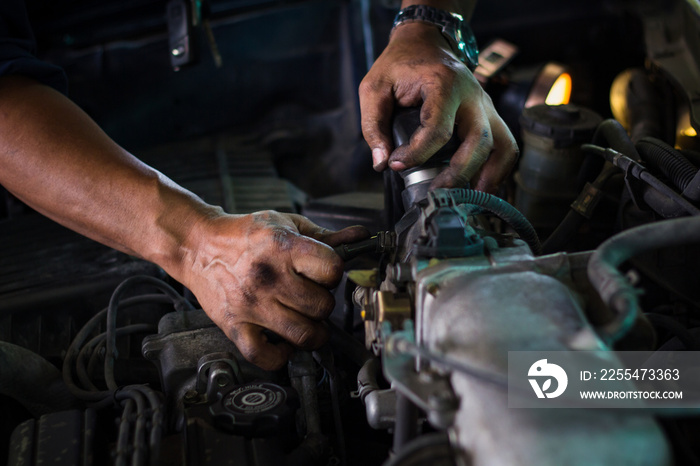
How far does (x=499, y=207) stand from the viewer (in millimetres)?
968

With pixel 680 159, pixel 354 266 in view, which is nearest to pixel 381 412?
pixel 354 266

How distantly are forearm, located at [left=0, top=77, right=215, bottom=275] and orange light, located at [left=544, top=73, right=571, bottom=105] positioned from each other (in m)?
1.25

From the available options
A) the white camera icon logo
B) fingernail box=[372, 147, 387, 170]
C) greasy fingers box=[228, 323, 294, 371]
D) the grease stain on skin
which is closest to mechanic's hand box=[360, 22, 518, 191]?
fingernail box=[372, 147, 387, 170]

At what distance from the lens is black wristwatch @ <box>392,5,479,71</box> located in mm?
1533

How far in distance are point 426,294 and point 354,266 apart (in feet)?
2.05

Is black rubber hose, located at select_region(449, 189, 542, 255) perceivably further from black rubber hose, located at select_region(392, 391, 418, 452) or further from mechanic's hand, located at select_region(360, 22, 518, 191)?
black rubber hose, located at select_region(392, 391, 418, 452)

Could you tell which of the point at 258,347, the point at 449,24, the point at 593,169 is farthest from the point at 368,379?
the point at 449,24

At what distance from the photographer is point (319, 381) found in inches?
45.0

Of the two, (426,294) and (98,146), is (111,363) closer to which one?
(98,146)

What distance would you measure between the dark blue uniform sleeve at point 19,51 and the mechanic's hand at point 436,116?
31.0 inches

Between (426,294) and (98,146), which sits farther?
(98,146)

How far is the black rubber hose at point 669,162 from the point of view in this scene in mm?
1114

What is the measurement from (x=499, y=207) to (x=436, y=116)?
30cm

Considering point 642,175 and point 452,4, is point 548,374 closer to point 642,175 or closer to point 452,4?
point 642,175
